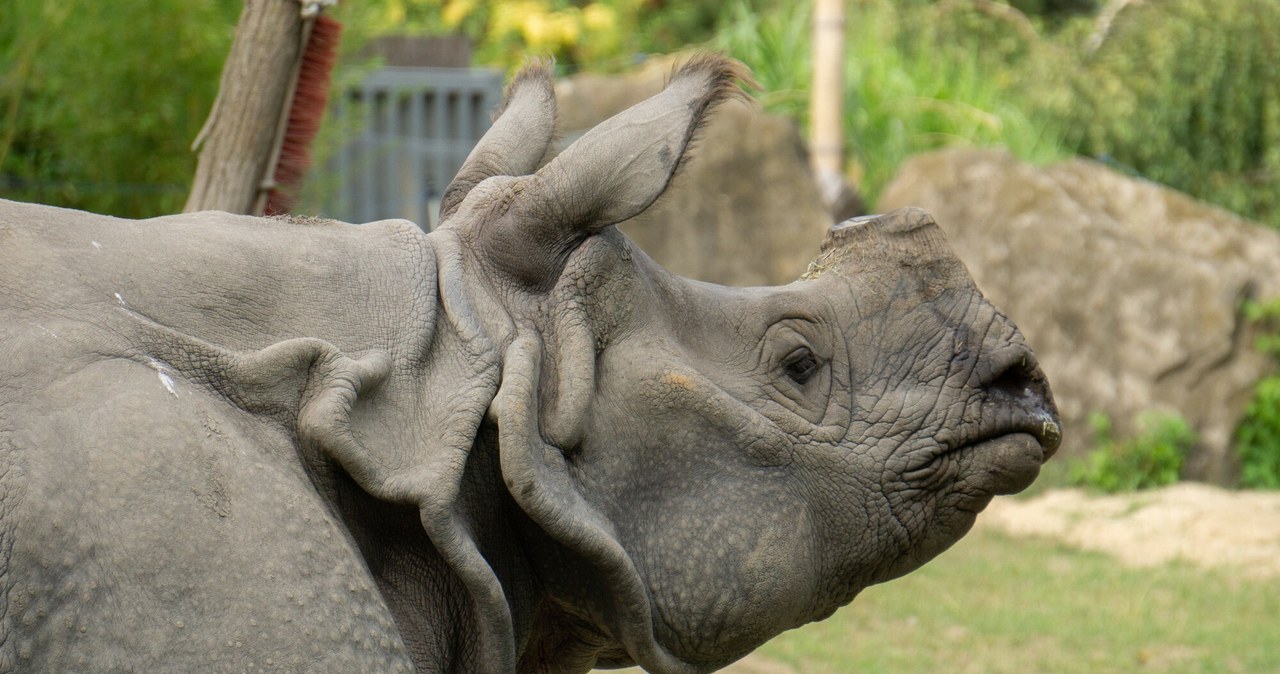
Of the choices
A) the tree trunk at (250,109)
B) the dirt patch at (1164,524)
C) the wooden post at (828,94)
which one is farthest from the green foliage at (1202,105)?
the tree trunk at (250,109)

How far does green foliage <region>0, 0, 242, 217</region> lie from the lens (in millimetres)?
6328

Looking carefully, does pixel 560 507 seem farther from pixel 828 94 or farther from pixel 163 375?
pixel 828 94

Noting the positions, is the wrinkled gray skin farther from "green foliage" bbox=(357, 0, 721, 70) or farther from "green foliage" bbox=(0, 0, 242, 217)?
"green foliage" bbox=(357, 0, 721, 70)

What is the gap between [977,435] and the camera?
8.50ft

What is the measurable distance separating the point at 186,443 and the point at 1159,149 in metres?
11.5

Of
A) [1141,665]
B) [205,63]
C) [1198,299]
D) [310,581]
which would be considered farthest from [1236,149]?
[310,581]

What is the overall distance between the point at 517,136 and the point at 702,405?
611mm

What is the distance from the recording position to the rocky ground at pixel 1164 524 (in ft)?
25.5

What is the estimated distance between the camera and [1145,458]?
9.08m

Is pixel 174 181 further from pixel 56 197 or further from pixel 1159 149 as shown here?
pixel 1159 149

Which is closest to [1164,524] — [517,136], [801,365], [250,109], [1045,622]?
[1045,622]

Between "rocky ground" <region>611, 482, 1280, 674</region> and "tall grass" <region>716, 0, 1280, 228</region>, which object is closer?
"rocky ground" <region>611, 482, 1280, 674</region>

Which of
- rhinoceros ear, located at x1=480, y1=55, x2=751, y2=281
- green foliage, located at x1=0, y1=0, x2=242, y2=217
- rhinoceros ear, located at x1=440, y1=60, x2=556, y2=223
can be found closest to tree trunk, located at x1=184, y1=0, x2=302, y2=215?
rhinoceros ear, located at x1=440, y1=60, x2=556, y2=223

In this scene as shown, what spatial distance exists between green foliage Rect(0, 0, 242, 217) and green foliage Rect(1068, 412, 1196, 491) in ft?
18.0
